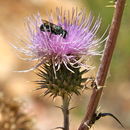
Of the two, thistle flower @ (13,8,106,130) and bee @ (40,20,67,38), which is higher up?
bee @ (40,20,67,38)

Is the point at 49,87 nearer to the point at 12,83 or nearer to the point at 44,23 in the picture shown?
the point at 44,23

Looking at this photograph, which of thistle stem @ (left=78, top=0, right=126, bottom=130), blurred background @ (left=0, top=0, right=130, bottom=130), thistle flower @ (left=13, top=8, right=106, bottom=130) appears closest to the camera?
thistle stem @ (left=78, top=0, right=126, bottom=130)

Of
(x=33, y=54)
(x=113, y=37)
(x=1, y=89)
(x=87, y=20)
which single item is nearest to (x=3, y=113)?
(x=33, y=54)

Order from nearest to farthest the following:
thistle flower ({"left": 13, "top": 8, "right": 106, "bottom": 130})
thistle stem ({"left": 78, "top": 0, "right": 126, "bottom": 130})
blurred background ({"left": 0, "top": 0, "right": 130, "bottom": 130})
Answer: thistle stem ({"left": 78, "top": 0, "right": 126, "bottom": 130}), thistle flower ({"left": 13, "top": 8, "right": 106, "bottom": 130}), blurred background ({"left": 0, "top": 0, "right": 130, "bottom": 130})

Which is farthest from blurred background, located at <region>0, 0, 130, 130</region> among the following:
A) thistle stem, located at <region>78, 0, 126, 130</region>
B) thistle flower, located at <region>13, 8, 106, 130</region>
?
thistle stem, located at <region>78, 0, 126, 130</region>

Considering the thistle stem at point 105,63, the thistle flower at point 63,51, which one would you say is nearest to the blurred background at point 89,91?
the thistle flower at point 63,51

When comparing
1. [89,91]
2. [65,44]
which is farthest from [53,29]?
[89,91]

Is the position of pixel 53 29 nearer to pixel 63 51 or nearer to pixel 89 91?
pixel 63 51

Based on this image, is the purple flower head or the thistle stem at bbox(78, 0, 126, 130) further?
the purple flower head

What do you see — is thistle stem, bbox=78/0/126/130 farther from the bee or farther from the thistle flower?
Answer: the bee
